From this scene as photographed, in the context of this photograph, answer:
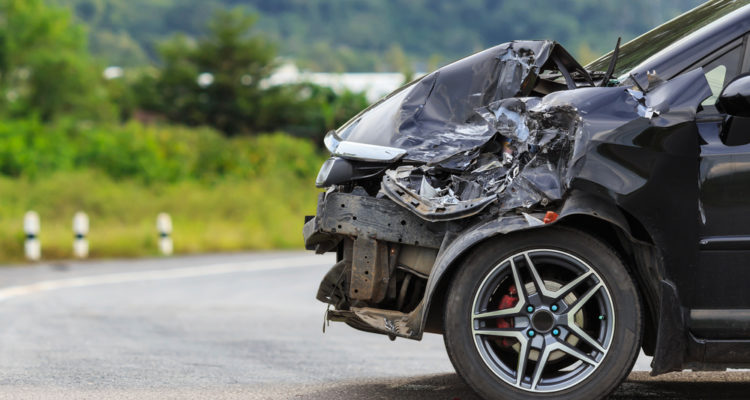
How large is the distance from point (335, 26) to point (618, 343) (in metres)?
142

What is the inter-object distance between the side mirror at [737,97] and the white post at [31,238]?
16300 millimetres

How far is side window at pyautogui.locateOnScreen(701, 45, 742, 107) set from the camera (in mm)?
4684

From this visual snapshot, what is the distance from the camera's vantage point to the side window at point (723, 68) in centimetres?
468

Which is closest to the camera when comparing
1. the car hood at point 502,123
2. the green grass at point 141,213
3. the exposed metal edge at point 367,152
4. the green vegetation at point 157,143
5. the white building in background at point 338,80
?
the car hood at point 502,123

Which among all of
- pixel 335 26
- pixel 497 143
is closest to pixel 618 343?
pixel 497 143

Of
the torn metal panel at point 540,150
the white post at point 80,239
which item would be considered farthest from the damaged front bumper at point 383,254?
the white post at point 80,239

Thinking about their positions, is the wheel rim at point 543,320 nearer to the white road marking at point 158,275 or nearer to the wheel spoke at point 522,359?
the wheel spoke at point 522,359

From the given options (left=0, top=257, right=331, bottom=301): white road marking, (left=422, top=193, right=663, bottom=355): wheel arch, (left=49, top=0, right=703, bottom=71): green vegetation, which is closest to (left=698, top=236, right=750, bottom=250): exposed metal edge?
(left=422, top=193, right=663, bottom=355): wheel arch

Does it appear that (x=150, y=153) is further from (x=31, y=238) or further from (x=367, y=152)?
(x=367, y=152)

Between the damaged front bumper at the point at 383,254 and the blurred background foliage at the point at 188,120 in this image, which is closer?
the damaged front bumper at the point at 383,254

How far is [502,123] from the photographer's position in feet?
16.1

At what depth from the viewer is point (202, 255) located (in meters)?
21.0

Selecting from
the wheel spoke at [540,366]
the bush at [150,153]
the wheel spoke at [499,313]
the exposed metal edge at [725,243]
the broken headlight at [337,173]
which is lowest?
the wheel spoke at [540,366]

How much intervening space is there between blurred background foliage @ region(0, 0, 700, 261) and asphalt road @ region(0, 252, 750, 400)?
8.75 ft
